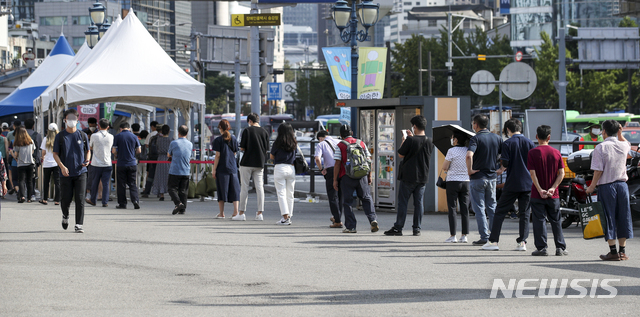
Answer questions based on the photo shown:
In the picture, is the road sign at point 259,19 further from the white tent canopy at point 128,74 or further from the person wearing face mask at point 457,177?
the person wearing face mask at point 457,177

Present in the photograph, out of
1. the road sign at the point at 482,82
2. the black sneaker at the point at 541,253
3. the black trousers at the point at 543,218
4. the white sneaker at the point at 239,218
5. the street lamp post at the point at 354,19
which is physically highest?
the street lamp post at the point at 354,19

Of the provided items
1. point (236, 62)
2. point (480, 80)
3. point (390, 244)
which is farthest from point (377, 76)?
point (390, 244)

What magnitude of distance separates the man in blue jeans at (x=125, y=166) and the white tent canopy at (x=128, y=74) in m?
1.44

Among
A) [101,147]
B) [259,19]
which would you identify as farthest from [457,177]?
[259,19]

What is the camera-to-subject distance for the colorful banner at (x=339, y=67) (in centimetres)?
2219

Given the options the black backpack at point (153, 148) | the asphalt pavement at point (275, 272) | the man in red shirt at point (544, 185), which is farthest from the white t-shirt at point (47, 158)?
the man in red shirt at point (544, 185)

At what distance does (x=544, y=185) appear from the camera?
983 cm

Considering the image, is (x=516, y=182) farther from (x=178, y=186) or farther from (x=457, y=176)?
(x=178, y=186)

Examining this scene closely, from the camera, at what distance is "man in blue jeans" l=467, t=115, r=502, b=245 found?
422 inches

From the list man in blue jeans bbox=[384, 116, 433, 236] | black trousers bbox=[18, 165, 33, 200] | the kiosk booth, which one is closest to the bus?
the kiosk booth

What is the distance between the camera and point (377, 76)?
22.2 m

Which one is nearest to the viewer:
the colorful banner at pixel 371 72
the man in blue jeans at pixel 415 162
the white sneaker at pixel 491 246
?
the white sneaker at pixel 491 246

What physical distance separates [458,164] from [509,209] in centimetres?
112

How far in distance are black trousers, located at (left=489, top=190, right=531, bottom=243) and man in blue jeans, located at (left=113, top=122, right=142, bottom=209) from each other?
8.54 metres
